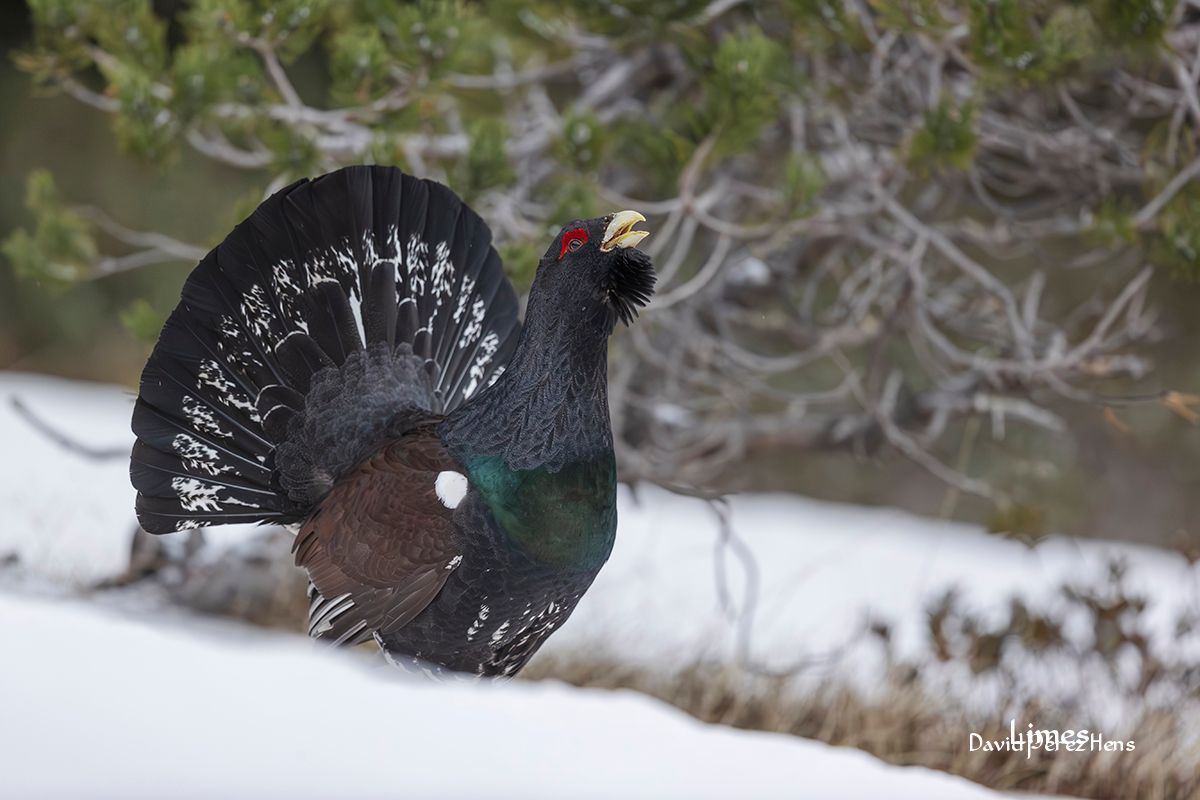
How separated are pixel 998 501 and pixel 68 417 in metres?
3.76

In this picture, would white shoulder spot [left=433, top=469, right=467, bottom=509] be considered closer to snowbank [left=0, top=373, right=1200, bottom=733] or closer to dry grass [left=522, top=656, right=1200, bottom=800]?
snowbank [left=0, top=373, right=1200, bottom=733]

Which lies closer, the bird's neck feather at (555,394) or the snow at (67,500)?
the bird's neck feather at (555,394)

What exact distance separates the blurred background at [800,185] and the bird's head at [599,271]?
848 millimetres

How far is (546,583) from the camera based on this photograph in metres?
1.79

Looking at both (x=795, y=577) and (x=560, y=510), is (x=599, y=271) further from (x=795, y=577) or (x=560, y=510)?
(x=795, y=577)

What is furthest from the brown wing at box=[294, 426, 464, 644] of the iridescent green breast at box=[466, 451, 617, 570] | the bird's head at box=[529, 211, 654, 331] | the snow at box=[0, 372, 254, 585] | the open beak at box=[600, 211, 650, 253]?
the snow at box=[0, 372, 254, 585]

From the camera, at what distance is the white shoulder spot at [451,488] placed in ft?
6.09

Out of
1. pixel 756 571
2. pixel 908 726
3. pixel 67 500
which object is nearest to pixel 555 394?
pixel 908 726

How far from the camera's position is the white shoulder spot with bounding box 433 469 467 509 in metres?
1.86

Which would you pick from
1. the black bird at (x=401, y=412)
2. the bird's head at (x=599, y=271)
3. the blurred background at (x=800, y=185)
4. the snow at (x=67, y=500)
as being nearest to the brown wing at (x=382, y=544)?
the black bird at (x=401, y=412)

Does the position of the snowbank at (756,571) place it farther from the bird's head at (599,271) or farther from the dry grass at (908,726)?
the bird's head at (599,271)

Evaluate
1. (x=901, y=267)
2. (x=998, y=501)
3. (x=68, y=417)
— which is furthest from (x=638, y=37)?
(x=68, y=417)

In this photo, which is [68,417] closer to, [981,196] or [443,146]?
[443,146]

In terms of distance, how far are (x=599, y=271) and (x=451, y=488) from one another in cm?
42
